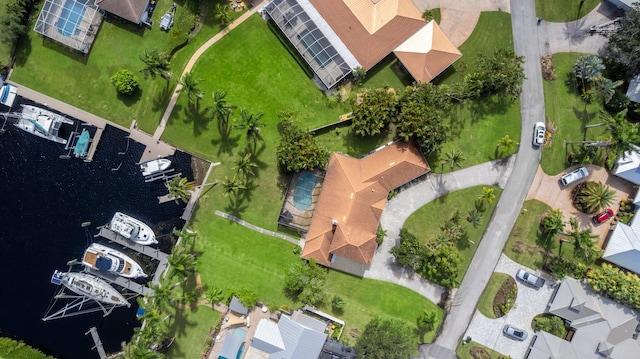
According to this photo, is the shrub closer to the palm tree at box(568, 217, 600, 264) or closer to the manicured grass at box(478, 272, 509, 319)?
the manicured grass at box(478, 272, 509, 319)

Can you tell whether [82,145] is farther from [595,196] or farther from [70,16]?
[595,196]

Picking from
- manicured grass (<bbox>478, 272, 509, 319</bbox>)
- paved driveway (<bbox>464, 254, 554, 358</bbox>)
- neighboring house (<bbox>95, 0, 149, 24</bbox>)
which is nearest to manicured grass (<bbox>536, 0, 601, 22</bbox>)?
paved driveway (<bbox>464, 254, 554, 358</bbox>)

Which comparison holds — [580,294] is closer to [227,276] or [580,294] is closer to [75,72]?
[227,276]

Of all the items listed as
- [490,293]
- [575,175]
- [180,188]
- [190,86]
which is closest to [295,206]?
[180,188]

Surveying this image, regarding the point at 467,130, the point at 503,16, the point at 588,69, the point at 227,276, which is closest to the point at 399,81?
the point at 467,130

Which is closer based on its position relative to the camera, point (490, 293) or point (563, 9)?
point (563, 9)

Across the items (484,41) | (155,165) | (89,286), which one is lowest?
(89,286)

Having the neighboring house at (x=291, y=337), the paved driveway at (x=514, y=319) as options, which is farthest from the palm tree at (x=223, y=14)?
the paved driveway at (x=514, y=319)

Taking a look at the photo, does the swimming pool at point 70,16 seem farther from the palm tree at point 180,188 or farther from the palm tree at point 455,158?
the palm tree at point 455,158
